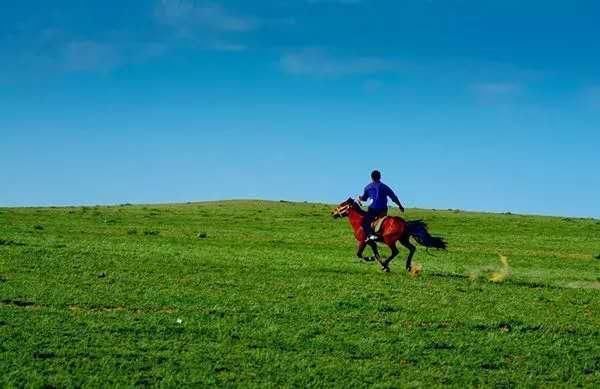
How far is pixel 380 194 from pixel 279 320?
34.9 ft

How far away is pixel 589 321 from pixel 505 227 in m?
40.6

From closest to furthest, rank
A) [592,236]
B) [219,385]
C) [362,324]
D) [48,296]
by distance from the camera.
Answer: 1. [219,385]
2. [362,324]
3. [48,296]
4. [592,236]

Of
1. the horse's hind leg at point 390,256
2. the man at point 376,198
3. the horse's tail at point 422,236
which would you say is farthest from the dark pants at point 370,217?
the horse's tail at point 422,236

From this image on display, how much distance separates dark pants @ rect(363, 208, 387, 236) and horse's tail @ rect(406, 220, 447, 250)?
122cm

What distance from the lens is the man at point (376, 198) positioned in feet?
82.2

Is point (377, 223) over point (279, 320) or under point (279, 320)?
over

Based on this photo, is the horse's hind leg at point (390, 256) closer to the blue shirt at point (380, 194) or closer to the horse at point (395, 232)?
the horse at point (395, 232)

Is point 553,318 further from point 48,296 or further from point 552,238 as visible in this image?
point 552,238

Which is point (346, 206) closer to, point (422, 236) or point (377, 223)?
point (377, 223)

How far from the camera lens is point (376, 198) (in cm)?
2511

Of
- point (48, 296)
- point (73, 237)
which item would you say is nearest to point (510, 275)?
point (48, 296)

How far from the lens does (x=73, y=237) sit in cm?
3500

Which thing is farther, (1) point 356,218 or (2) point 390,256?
(1) point 356,218

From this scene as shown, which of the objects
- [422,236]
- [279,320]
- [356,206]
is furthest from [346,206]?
[279,320]
